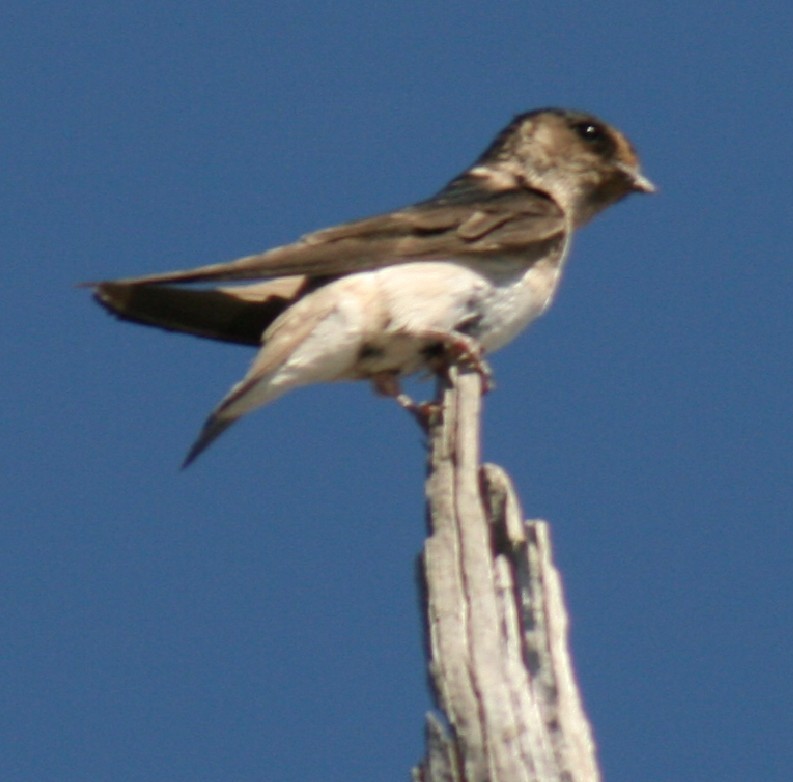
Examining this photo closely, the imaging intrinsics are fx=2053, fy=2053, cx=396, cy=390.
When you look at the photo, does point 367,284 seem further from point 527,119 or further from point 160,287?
point 527,119

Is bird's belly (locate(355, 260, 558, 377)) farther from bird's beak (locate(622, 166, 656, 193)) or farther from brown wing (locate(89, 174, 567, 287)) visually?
bird's beak (locate(622, 166, 656, 193))

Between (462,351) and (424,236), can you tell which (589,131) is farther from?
(462,351)

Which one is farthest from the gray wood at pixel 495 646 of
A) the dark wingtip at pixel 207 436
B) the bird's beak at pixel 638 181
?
the bird's beak at pixel 638 181

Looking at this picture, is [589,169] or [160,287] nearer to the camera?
[160,287]

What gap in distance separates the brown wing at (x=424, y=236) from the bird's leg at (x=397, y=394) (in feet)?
1.30

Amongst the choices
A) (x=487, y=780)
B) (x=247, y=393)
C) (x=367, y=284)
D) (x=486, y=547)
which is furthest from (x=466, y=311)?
(x=487, y=780)

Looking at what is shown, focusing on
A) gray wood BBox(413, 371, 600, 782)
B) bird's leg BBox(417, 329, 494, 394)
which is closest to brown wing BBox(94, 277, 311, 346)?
bird's leg BBox(417, 329, 494, 394)

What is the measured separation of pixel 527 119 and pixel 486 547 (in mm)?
4120

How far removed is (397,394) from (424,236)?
27.4 inches

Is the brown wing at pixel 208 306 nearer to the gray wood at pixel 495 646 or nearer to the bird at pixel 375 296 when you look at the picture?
the bird at pixel 375 296

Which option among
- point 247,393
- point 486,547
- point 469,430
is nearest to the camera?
point 486,547

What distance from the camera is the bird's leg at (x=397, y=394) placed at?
22.8 ft

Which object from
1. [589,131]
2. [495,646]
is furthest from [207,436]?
[589,131]

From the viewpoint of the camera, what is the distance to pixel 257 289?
741cm
